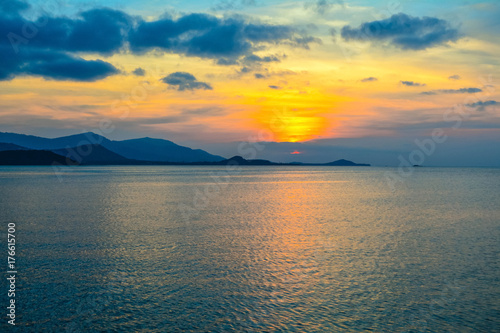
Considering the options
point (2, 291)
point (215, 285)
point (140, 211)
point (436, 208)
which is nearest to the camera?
point (2, 291)

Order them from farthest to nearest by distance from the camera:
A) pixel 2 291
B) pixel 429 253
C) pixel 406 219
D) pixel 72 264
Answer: pixel 406 219
pixel 429 253
pixel 72 264
pixel 2 291

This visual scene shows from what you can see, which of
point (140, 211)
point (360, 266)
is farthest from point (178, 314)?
point (140, 211)

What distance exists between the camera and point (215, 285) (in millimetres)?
18797

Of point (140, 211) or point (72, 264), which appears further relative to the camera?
point (140, 211)

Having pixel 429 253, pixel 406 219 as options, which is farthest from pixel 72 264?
pixel 406 219

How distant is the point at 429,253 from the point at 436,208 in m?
30.9

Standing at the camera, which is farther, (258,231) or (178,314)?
(258,231)

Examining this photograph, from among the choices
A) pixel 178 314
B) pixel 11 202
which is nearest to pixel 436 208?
pixel 178 314

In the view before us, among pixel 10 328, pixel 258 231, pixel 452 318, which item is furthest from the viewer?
pixel 258 231

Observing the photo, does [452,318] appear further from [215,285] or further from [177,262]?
[177,262]

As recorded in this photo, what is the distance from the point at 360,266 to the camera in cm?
2239

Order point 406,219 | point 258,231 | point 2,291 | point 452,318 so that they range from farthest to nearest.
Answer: point 406,219 < point 258,231 < point 2,291 < point 452,318

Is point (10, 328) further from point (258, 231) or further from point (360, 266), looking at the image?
point (258, 231)

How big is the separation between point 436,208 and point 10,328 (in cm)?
5353
